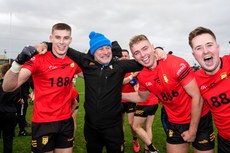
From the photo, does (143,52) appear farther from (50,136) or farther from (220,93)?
(50,136)

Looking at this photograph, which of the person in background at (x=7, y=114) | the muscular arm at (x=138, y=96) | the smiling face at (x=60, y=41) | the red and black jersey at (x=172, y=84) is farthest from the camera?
the person in background at (x=7, y=114)

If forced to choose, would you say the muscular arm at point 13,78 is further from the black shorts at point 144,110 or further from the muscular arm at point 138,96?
the black shorts at point 144,110

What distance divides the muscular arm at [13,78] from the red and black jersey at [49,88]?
0.16 metres

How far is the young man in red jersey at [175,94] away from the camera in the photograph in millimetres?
4324

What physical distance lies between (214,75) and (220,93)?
0.95ft

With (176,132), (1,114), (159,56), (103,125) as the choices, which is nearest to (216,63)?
(159,56)

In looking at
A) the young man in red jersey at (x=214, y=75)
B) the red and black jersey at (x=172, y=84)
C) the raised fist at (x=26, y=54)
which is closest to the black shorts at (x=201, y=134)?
the red and black jersey at (x=172, y=84)

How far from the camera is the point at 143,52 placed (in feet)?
14.5

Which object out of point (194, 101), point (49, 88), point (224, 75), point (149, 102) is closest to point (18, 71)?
point (49, 88)

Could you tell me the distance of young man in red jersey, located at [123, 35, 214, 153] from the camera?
14.2 ft

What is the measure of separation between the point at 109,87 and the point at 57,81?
A: 95cm

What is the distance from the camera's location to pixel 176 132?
461 centimetres

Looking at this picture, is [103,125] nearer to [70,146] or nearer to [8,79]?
[70,146]

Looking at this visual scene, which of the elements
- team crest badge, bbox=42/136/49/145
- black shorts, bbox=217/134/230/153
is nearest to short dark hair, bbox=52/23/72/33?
team crest badge, bbox=42/136/49/145
